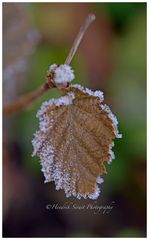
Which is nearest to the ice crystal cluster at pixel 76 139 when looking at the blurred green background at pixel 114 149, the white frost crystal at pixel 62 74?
the white frost crystal at pixel 62 74

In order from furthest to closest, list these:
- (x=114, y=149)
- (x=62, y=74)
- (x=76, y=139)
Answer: (x=114, y=149) → (x=76, y=139) → (x=62, y=74)

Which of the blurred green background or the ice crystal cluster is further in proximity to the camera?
the blurred green background

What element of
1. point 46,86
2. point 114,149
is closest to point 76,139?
point 46,86

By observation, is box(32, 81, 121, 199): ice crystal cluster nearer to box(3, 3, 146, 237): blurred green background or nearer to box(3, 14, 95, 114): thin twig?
box(3, 14, 95, 114): thin twig

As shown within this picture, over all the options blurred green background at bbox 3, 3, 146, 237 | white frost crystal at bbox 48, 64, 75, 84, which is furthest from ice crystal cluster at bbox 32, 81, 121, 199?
blurred green background at bbox 3, 3, 146, 237

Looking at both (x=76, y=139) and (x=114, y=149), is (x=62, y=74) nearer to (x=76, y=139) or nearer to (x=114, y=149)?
(x=76, y=139)

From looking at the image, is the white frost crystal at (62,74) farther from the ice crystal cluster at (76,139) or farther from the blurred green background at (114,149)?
the blurred green background at (114,149)
